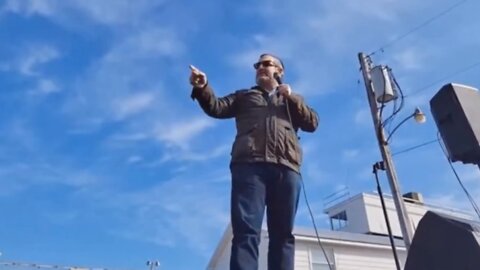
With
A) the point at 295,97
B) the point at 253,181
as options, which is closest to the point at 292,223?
the point at 253,181

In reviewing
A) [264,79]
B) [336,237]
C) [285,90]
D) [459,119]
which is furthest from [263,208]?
[336,237]

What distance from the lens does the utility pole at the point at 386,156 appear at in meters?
6.97

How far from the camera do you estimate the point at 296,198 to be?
2305 mm

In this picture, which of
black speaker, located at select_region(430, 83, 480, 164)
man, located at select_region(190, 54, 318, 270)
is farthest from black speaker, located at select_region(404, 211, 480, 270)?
man, located at select_region(190, 54, 318, 270)

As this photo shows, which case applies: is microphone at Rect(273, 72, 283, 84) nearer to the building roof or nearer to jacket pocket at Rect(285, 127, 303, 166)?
jacket pocket at Rect(285, 127, 303, 166)

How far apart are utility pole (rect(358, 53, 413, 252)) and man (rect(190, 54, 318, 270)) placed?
487cm

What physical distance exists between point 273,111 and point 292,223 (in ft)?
1.85

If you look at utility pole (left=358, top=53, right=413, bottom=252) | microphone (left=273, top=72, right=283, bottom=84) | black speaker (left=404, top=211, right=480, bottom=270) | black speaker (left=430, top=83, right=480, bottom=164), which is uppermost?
utility pole (left=358, top=53, right=413, bottom=252)

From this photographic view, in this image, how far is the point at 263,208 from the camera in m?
2.16

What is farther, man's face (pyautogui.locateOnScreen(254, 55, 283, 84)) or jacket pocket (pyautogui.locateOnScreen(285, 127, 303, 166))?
man's face (pyautogui.locateOnScreen(254, 55, 283, 84))

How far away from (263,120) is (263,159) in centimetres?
23

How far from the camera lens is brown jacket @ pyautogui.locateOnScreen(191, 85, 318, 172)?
7.45 ft

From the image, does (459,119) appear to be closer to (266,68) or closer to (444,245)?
(444,245)

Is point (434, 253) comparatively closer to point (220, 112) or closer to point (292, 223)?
point (292, 223)
